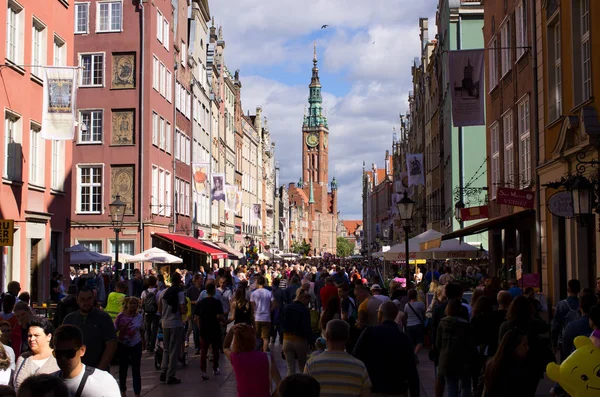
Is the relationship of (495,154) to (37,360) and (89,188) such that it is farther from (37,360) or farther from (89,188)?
(37,360)

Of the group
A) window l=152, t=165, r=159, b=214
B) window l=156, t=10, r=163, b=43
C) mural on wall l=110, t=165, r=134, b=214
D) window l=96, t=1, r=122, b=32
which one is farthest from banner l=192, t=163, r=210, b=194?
window l=96, t=1, r=122, b=32

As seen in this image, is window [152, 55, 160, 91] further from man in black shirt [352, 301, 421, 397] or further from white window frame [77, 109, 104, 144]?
man in black shirt [352, 301, 421, 397]

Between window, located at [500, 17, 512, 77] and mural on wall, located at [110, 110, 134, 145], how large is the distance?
64.5ft

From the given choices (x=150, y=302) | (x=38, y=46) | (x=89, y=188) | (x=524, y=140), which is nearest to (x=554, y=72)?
(x=524, y=140)

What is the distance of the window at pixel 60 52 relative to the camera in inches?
998

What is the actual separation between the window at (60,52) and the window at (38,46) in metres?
1.04

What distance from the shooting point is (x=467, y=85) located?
67.1 ft

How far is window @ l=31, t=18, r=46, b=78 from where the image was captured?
23.4 metres

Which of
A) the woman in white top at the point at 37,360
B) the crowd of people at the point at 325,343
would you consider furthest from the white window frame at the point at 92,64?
the woman in white top at the point at 37,360

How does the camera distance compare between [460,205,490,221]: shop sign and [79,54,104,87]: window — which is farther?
[79,54,104,87]: window

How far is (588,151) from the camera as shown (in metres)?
16.4

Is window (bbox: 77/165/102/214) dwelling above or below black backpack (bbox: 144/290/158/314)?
above

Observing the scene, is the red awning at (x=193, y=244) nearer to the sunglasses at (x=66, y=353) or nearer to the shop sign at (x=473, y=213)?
the shop sign at (x=473, y=213)

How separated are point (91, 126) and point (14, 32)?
730 inches
